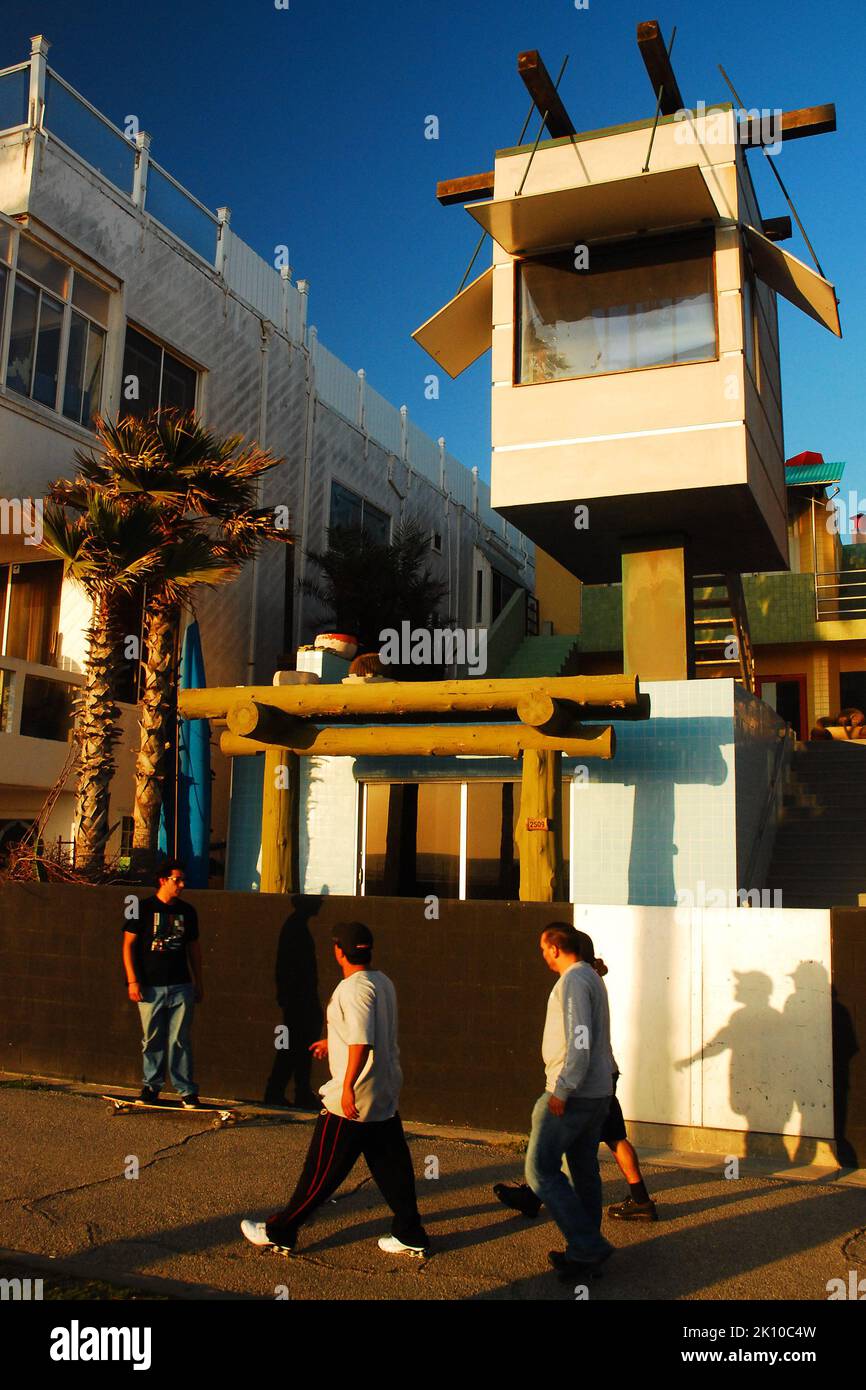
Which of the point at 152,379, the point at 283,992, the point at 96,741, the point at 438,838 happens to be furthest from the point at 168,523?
the point at 283,992

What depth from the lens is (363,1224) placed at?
605cm

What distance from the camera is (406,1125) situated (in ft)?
28.1

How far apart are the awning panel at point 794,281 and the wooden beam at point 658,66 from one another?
71.9 inches

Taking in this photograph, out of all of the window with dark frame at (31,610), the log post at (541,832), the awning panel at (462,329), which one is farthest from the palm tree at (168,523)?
the log post at (541,832)

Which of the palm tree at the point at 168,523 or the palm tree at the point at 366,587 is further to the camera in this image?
the palm tree at the point at 366,587

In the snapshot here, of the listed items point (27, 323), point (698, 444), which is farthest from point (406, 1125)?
point (27, 323)

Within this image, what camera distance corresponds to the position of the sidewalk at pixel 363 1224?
525 cm

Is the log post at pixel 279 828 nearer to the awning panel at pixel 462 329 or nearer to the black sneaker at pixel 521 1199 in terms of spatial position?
the black sneaker at pixel 521 1199

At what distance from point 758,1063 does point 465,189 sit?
11.4 m

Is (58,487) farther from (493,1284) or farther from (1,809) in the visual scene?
(493,1284)

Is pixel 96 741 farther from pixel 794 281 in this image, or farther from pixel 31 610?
pixel 794 281

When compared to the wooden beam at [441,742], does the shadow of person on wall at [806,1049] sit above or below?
below

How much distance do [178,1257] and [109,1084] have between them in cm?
452

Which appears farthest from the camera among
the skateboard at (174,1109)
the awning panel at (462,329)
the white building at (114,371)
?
the awning panel at (462,329)
